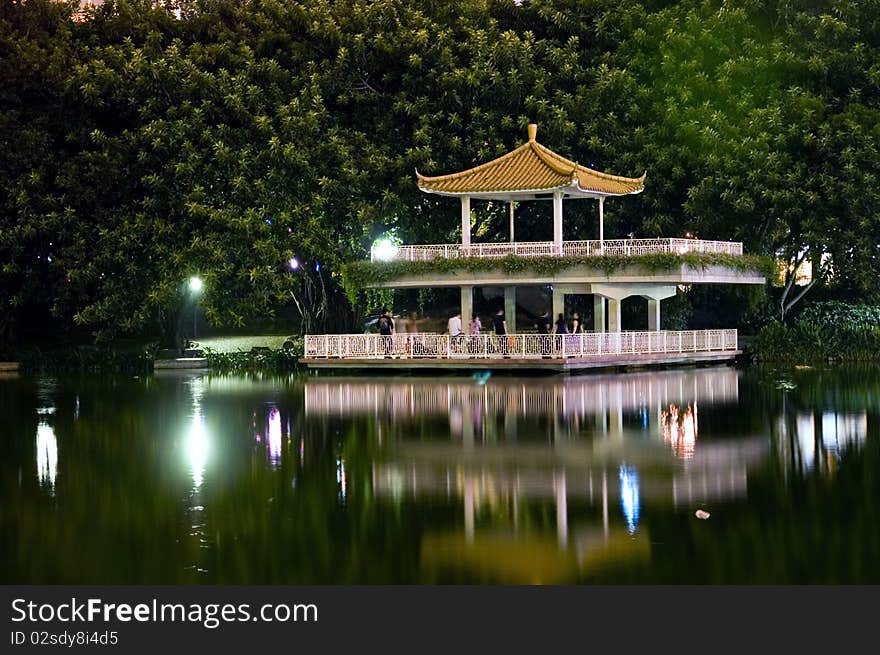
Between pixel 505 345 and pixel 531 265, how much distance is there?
326 cm

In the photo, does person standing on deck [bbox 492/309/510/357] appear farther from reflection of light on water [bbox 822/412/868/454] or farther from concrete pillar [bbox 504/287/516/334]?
reflection of light on water [bbox 822/412/868/454]

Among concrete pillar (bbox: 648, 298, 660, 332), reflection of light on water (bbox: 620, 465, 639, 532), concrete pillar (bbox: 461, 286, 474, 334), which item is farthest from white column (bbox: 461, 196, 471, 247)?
reflection of light on water (bbox: 620, 465, 639, 532)

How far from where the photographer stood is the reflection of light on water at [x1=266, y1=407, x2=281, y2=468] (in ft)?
67.4

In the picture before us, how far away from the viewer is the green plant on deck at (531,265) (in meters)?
41.8

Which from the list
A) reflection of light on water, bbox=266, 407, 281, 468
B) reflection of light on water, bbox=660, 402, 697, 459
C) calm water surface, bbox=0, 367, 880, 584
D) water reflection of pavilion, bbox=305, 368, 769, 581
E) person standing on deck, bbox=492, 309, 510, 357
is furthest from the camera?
person standing on deck, bbox=492, 309, 510, 357

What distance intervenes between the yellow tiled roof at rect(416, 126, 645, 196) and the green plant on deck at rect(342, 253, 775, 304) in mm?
2309

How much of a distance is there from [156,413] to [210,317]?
1676cm

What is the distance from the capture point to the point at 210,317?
45250 mm

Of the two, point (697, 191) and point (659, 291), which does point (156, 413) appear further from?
point (697, 191)

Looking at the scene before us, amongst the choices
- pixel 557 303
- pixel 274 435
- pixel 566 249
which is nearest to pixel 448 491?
pixel 274 435

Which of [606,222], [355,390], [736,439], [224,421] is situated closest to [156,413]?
[224,421]

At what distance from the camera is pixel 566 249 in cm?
4322

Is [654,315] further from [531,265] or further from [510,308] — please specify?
[531,265]

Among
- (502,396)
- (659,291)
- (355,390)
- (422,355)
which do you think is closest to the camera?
(502,396)
